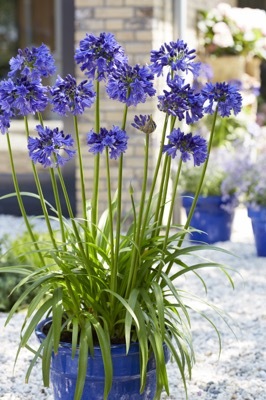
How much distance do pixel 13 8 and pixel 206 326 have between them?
716 centimetres

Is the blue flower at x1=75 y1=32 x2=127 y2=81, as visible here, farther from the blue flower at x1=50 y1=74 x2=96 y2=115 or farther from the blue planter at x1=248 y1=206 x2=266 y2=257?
the blue planter at x1=248 y1=206 x2=266 y2=257

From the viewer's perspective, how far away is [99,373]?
225 centimetres

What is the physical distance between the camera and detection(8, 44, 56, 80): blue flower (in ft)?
7.30

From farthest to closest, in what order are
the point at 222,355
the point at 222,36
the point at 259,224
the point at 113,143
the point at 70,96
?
the point at 222,36 → the point at 259,224 → the point at 222,355 → the point at 70,96 → the point at 113,143

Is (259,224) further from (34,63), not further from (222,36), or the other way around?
(34,63)

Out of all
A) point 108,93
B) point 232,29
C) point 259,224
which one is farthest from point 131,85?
point 232,29

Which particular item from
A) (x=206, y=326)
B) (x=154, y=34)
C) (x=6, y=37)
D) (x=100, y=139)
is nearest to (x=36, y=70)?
(x=100, y=139)

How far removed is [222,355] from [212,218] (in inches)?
85.8

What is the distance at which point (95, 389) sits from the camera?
2.28 m

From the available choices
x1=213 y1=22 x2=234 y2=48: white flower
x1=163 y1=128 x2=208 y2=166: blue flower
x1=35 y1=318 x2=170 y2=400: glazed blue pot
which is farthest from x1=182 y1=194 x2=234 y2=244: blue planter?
x1=163 y1=128 x2=208 y2=166: blue flower

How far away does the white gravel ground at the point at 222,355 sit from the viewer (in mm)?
2797

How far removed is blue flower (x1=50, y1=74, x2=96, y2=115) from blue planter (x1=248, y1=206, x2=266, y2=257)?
A: 284 cm

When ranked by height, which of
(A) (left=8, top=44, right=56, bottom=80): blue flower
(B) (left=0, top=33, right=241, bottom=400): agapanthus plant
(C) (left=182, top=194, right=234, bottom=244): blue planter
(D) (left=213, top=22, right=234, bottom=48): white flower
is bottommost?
(C) (left=182, top=194, right=234, bottom=244): blue planter

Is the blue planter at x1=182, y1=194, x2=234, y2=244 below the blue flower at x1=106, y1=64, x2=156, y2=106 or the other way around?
below
